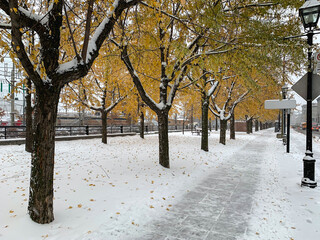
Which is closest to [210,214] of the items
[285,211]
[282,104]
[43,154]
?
[285,211]

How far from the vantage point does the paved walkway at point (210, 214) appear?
370 cm

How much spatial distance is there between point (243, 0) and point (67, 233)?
7.83 metres

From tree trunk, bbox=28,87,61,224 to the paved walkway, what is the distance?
71.6 inches

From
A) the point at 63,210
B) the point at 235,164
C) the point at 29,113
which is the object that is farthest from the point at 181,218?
the point at 29,113

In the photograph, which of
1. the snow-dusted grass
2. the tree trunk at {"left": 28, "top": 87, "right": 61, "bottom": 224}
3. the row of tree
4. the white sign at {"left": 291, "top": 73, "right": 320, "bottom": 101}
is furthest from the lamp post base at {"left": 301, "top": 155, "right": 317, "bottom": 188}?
the tree trunk at {"left": 28, "top": 87, "right": 61, "bottom": 224}

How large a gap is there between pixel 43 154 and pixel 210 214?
11.4ft

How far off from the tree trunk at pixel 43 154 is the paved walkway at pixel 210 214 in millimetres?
1818

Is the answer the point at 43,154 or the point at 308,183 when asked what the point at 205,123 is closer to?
the point at 308,183

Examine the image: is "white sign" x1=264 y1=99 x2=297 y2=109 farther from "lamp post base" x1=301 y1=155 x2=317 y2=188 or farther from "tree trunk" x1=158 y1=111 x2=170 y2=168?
"tree trunk" x1=158 y1=111 x2=170 y2=168

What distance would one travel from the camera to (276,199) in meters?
5.36

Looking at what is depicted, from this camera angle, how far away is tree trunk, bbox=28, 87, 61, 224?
12.0ft

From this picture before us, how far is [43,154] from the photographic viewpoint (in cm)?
369

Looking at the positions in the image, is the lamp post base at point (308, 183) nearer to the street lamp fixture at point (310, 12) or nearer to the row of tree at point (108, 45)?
the row of tree at point (108, 45)

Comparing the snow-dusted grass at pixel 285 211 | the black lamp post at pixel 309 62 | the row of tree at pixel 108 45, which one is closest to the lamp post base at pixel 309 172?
the black lamp post at pixel 309 62
